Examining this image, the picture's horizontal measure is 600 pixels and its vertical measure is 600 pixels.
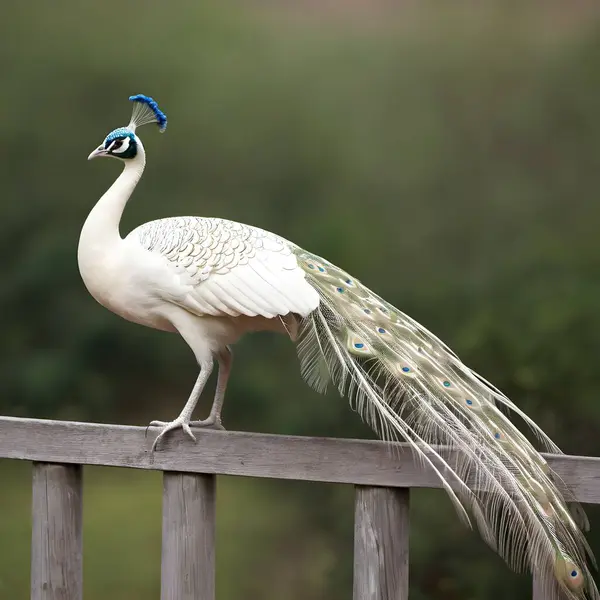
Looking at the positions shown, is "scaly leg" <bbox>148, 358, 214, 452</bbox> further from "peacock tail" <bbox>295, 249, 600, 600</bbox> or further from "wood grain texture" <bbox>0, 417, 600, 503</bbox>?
"peacock tail" <bbox>295, 249, 600, 600</bbox>

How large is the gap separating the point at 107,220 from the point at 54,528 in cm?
57

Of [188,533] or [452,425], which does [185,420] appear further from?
[452,425]

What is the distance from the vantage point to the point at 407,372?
1708 mm

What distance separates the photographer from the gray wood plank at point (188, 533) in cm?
175

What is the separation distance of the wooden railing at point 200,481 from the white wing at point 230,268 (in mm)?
224

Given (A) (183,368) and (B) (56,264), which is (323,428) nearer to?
(A) (183,368)

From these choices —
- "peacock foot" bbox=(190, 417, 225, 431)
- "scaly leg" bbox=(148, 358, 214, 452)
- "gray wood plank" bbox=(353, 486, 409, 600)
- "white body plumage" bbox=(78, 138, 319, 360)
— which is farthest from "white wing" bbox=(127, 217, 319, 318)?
"gray wood plank" bbox=(353, 486, 409, 600)

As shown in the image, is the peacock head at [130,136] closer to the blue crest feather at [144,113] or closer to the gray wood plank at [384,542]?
the blue crest feather at [144,113]

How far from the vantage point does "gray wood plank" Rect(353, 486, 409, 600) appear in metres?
1.67

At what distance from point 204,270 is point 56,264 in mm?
2080

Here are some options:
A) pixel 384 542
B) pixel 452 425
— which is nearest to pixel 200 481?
pixel 384 542

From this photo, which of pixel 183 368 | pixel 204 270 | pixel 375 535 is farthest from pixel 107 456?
pixel 183 368

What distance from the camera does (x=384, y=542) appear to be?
5.48 ft

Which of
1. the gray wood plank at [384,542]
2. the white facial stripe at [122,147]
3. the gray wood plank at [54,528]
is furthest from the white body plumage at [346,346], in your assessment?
the gray wood plank at [54,528]
